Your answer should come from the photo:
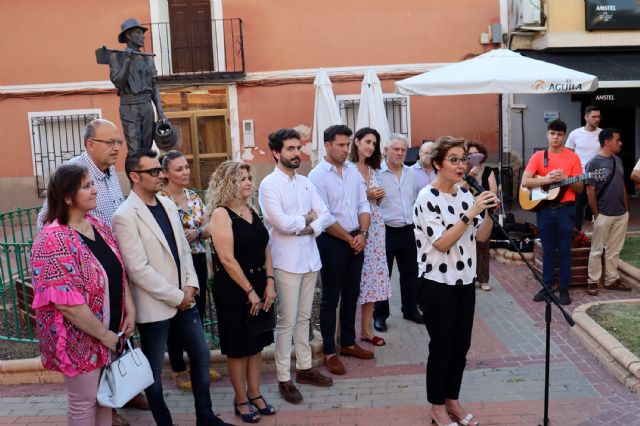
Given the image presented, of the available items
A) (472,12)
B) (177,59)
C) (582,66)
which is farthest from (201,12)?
(582,66)

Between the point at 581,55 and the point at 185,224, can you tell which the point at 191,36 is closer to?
the point at 581,55

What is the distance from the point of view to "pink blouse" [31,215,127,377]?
3.57 m

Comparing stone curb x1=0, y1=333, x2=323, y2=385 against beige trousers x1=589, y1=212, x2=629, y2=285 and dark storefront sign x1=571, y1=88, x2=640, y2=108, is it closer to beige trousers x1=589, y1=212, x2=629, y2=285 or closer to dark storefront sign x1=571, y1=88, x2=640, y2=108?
beige trousers x1=589, y1=212, x2=629, y2=285

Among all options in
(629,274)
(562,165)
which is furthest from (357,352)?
(629,274)

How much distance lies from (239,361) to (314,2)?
10823 millimetres

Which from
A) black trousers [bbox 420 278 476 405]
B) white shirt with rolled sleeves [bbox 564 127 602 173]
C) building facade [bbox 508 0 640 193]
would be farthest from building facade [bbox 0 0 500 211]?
black trousers [bbox 420 278 476 405]

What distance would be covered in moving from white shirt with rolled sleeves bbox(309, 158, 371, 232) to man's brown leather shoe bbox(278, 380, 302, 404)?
137cm

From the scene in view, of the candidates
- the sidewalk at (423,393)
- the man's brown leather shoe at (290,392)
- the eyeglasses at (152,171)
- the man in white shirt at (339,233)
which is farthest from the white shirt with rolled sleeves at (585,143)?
the eyeglasses at (152,171)

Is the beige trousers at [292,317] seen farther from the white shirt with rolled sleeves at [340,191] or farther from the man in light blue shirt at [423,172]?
the man in light blue shirt at [423,172]

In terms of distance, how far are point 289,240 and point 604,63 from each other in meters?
9.53

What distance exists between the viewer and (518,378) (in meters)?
5.28

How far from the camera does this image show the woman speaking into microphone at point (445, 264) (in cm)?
428

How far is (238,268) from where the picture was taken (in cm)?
447

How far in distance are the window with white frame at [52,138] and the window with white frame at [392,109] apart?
546cm
